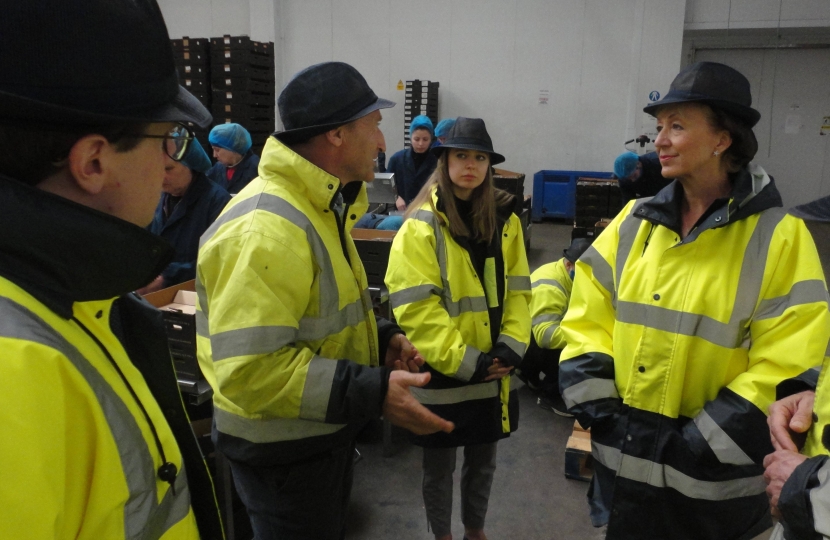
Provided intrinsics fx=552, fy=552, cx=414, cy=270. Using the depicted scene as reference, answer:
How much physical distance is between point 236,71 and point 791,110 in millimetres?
8393

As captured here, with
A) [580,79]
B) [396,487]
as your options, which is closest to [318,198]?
[396,487]

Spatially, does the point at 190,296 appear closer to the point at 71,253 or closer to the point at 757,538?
the point at 71,253

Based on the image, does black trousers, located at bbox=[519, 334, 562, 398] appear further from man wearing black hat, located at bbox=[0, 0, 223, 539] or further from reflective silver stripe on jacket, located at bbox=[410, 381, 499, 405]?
man wearing black hat, located at bbox=[0, 0, 223, 539]

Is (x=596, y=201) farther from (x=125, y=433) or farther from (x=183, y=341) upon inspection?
(x=125, y=433)

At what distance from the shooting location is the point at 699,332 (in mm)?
1456

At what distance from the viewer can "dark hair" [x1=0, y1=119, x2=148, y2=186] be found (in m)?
0.63

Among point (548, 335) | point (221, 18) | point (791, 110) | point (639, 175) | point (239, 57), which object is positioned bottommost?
point (548, 335)

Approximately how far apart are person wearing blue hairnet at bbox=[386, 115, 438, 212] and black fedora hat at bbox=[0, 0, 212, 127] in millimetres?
4576

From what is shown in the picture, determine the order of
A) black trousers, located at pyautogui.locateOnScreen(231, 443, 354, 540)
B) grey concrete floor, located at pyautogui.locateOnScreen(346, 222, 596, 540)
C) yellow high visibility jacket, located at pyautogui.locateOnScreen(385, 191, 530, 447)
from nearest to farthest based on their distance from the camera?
black trousers, located at pyautogui.locateOnScreen(231, 443, 354, 540) → yellow high visibility jacket, located at pyautogui.locateOnScreen(385, 191, 530, 447) → grey concrete floor, located at pyautogui.locateOnScreen(346, 222, 596, 540)

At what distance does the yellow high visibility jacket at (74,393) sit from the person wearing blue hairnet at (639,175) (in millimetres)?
4339

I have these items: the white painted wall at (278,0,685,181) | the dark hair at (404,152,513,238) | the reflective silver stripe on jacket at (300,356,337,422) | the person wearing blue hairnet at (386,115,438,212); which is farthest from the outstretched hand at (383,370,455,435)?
the white painted wall at (278,0,685,181)

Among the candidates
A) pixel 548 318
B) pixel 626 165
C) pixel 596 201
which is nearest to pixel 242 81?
pixel 596 201

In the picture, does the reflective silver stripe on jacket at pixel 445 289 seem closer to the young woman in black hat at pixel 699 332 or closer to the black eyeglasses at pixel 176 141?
the young woman in black hat at pixel 699 332

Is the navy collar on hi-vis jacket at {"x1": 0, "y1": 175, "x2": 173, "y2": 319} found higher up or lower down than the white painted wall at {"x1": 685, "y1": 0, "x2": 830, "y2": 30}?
lower down
